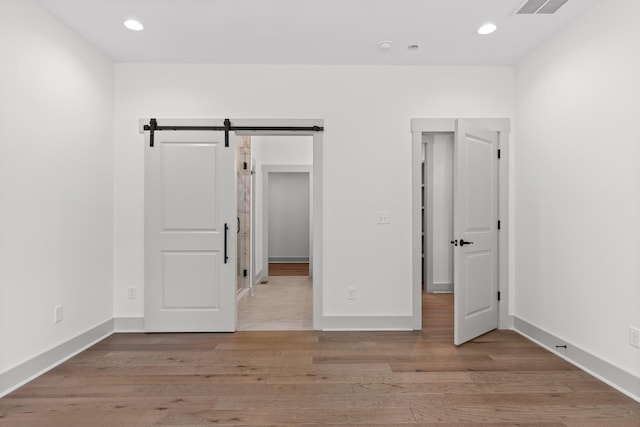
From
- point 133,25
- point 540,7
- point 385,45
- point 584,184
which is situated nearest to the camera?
point 540,7

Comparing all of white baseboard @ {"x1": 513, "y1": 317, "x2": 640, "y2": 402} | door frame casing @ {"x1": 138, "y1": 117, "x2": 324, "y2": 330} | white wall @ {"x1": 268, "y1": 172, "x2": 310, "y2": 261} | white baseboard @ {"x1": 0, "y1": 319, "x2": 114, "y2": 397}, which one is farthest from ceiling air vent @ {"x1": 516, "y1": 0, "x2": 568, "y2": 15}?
white wall @ {"x1": 268, "y1": 172, "x2": 310, "y2": 261}

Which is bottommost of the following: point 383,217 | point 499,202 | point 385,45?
point 383,217

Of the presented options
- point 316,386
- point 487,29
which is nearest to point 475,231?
point 487,29

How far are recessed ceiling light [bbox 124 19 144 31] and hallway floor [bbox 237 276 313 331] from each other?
116 inches

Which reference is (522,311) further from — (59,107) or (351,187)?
(59,107)

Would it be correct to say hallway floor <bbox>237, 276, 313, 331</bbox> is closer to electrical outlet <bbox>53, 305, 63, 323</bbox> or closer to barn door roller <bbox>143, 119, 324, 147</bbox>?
electrical outlet <bbox>53, 305, 63, 323</bbox>

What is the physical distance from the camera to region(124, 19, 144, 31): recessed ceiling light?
2867 mm

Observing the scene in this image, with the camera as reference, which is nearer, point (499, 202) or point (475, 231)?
point (475, 231)

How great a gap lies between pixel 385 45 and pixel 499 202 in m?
1.97

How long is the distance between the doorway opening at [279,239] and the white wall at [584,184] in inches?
88.0

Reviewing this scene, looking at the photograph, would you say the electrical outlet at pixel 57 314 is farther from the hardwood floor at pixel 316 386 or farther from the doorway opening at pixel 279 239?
the doorway opening at pixel 279 239

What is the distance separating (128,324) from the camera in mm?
3629

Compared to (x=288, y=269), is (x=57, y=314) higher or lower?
higher

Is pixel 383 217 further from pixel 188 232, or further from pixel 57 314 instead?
pixel 57 314
